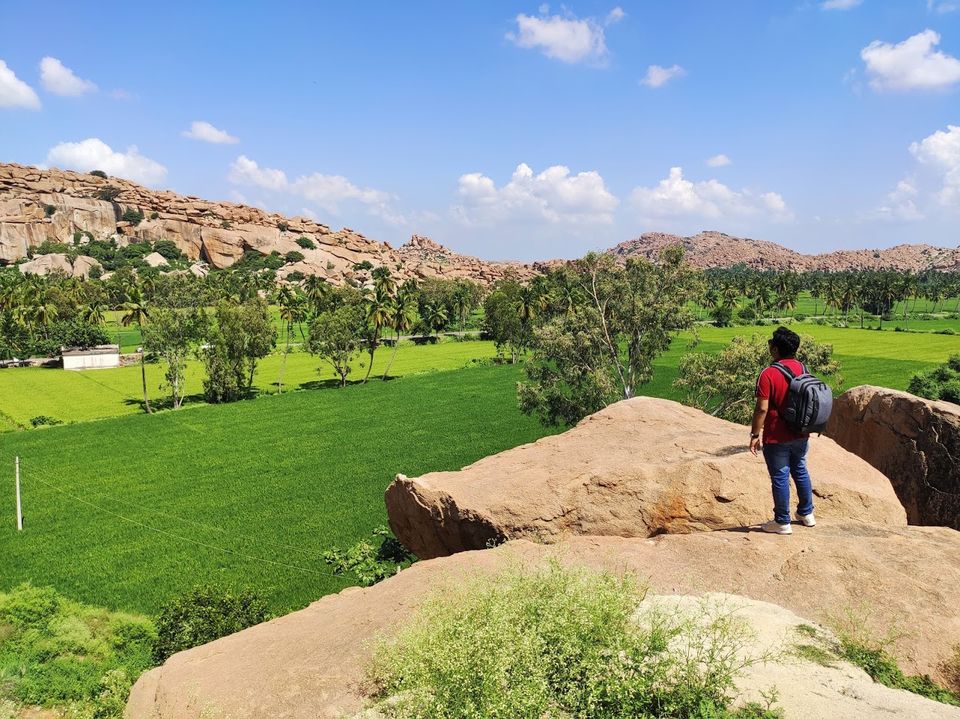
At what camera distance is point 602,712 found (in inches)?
206

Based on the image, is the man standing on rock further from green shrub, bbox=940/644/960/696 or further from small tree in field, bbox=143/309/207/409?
small tree in field, bbox=143/309/207/409

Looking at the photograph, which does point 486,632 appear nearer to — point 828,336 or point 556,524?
point 556,524

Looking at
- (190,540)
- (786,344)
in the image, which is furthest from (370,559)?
(786,344)

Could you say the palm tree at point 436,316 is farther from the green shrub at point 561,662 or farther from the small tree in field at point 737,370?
the green shrub at point 561,662

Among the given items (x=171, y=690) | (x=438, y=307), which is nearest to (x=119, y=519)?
(x=171, y=690)

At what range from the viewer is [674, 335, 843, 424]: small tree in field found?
28.5m

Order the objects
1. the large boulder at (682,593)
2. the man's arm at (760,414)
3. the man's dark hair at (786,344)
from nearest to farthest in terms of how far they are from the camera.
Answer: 1. the large boulder at (682,593)
2. the man's arm at (760,414)
3. the man's dark hair at (786,344)

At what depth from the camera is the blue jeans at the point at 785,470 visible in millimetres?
9203

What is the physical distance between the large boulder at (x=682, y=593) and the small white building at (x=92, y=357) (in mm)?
82750

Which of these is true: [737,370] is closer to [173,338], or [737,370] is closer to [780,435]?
[780,435]

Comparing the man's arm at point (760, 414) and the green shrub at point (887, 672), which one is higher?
the man's arm at point (760, 414)

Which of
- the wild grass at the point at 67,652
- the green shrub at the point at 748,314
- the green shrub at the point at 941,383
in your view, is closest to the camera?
the wild grass at the point at 67,652

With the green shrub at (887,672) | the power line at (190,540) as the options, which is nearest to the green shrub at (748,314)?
the power line at (190,540)

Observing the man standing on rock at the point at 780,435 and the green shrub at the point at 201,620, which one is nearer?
the man standing on rock at the point at 780,435
